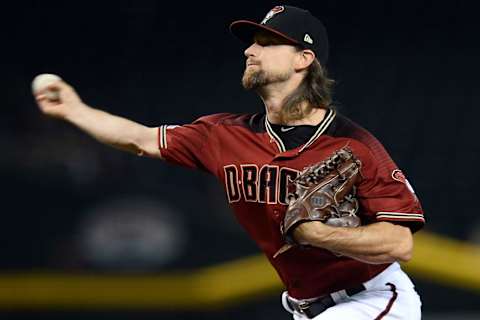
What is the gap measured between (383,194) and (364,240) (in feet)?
0.61

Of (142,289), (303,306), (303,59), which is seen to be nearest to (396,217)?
(303,306)

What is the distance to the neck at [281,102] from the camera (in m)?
3.16

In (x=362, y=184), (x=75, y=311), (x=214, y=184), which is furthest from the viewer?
(x=214, y=184)

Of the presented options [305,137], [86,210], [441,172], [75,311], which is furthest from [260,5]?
[305,137]

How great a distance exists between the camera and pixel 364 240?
9.38ft

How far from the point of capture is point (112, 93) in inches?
342

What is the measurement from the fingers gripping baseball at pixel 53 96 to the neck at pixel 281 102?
2.04 feet

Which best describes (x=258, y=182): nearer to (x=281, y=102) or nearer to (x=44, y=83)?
(x=281, y=102)

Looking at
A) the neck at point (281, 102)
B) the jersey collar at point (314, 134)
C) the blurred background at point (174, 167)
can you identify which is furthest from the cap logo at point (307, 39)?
the blurred background at point (174, 167)

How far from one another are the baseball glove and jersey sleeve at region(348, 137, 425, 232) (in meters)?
0.06

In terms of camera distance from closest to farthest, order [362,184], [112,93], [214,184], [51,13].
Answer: [362,184] → [214,184] → [112,93] → [51,13]

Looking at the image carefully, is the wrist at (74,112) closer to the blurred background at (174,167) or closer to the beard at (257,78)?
the beard at (257,78)

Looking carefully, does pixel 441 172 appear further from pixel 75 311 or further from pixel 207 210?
pixel 75 311

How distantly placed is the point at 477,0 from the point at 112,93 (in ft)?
12.0
